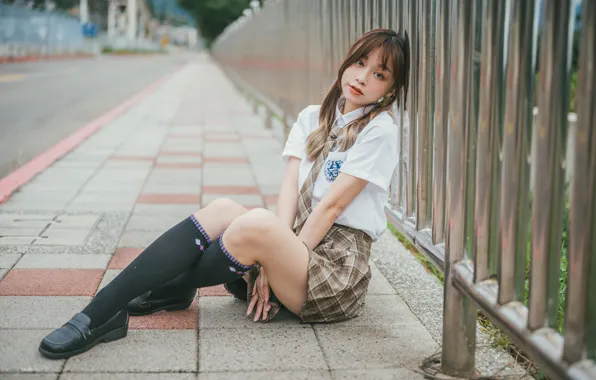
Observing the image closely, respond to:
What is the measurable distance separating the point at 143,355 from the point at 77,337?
0.22 meters

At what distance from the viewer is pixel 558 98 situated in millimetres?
1731

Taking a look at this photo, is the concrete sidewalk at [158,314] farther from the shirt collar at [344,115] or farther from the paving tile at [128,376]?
the shirt collar at [344,115]

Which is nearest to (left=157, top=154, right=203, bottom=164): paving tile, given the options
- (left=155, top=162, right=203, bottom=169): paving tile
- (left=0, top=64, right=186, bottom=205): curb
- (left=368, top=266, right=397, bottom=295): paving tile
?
(left=155, top=162, right=203, bottom=169): paving tile

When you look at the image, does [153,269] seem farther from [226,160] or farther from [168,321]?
[226,160]

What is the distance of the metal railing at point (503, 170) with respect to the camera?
167cm

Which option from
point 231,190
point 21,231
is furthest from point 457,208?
point 231,190

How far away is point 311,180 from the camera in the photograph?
9.82 feet

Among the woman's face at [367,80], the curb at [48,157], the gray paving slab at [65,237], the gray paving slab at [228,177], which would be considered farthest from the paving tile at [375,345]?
the gray paving slab at [228,177]

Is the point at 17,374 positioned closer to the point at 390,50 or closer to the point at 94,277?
the point at 94,277

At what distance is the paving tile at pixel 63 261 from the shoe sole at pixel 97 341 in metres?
0.97

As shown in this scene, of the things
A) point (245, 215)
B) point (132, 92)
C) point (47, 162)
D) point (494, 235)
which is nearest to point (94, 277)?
point (245, 215)

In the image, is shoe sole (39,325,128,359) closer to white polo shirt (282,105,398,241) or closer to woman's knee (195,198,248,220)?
woman's knee (195,198,248,220)

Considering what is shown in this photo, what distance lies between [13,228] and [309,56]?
10.2 feet

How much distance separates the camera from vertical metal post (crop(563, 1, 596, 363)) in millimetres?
1563
